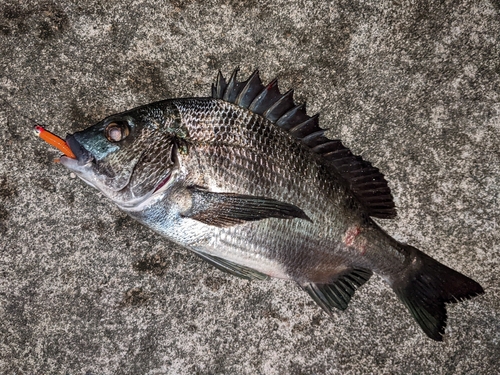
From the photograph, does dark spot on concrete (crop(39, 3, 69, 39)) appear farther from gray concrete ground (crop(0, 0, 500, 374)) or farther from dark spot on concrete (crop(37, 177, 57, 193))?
dark spot on concrete (crop(37, 177, 57, 193))

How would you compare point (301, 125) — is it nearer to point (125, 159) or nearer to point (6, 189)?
point (125, 159)

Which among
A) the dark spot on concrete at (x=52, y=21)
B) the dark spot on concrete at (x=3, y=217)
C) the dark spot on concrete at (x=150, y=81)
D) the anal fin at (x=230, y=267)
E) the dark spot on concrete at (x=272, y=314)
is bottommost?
the dark spot on concrete at (x=272, y=314)

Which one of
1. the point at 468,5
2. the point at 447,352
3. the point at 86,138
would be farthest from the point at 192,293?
the point at 468,5

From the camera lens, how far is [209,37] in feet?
8.13

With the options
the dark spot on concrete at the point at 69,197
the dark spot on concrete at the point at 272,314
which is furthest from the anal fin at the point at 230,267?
the dark spot on concrete at the point at 69,197

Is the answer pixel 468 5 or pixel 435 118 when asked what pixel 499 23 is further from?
pixel 435 118

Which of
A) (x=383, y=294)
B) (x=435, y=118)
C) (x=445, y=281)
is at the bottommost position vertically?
(x=383, y=294)

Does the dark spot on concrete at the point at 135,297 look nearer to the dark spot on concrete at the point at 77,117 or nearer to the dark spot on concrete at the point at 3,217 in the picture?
the dark spot on concrete at the point at 3,217

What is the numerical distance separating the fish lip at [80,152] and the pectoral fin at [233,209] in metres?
0.54

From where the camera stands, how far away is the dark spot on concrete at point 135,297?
2.44m

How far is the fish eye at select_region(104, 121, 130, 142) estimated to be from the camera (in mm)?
1954

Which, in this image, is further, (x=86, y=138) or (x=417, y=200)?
(x=417, y=200)

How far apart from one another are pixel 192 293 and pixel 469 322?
1804 mm

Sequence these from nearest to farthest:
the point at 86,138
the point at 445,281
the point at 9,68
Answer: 1. the point at 86,138
2. the point at 445,281
3. the point at 9,68
